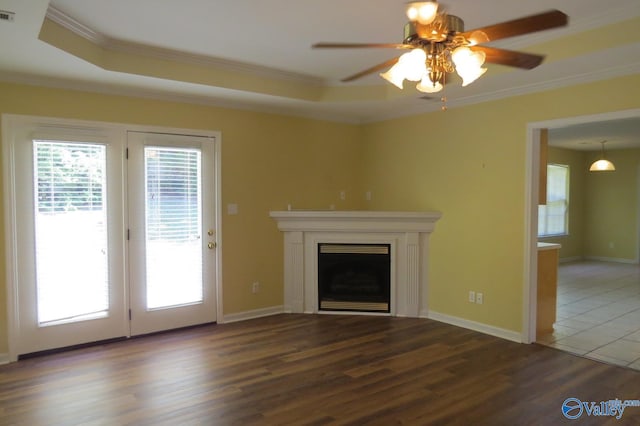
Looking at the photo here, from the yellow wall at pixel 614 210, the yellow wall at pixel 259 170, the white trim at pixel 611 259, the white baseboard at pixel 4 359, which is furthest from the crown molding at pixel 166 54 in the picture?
the white trim at pixel 611 259

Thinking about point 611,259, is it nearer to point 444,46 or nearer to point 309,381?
point 309,381

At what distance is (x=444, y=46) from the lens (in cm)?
222

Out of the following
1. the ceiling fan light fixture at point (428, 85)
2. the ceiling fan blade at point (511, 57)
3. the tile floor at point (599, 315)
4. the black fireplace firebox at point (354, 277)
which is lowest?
the tile floor at point (599, 315)

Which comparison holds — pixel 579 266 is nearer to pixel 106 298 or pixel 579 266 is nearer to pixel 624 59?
pixel 624 59

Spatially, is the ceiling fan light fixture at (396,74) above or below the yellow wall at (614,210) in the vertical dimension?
above

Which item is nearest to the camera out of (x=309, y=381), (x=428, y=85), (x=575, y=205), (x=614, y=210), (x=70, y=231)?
(x=428, y=85)

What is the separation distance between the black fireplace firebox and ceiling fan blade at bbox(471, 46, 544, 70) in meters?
3.11

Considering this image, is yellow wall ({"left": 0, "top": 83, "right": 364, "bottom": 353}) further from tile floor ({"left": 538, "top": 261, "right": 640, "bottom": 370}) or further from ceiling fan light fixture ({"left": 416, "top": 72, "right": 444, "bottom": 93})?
tile floor ({"left": 538, "top": 261, "right": 640, "bottom": 370})

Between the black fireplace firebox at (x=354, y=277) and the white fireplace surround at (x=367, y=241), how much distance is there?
73 millimetres

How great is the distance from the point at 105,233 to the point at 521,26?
3.77m

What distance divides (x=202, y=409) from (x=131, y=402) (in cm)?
52

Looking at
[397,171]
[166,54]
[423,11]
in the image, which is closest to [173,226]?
[166,54]

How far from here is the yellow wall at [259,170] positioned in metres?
4.51

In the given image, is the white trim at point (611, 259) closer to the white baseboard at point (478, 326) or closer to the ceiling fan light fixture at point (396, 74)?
the white baseboard at point (478, 326)
